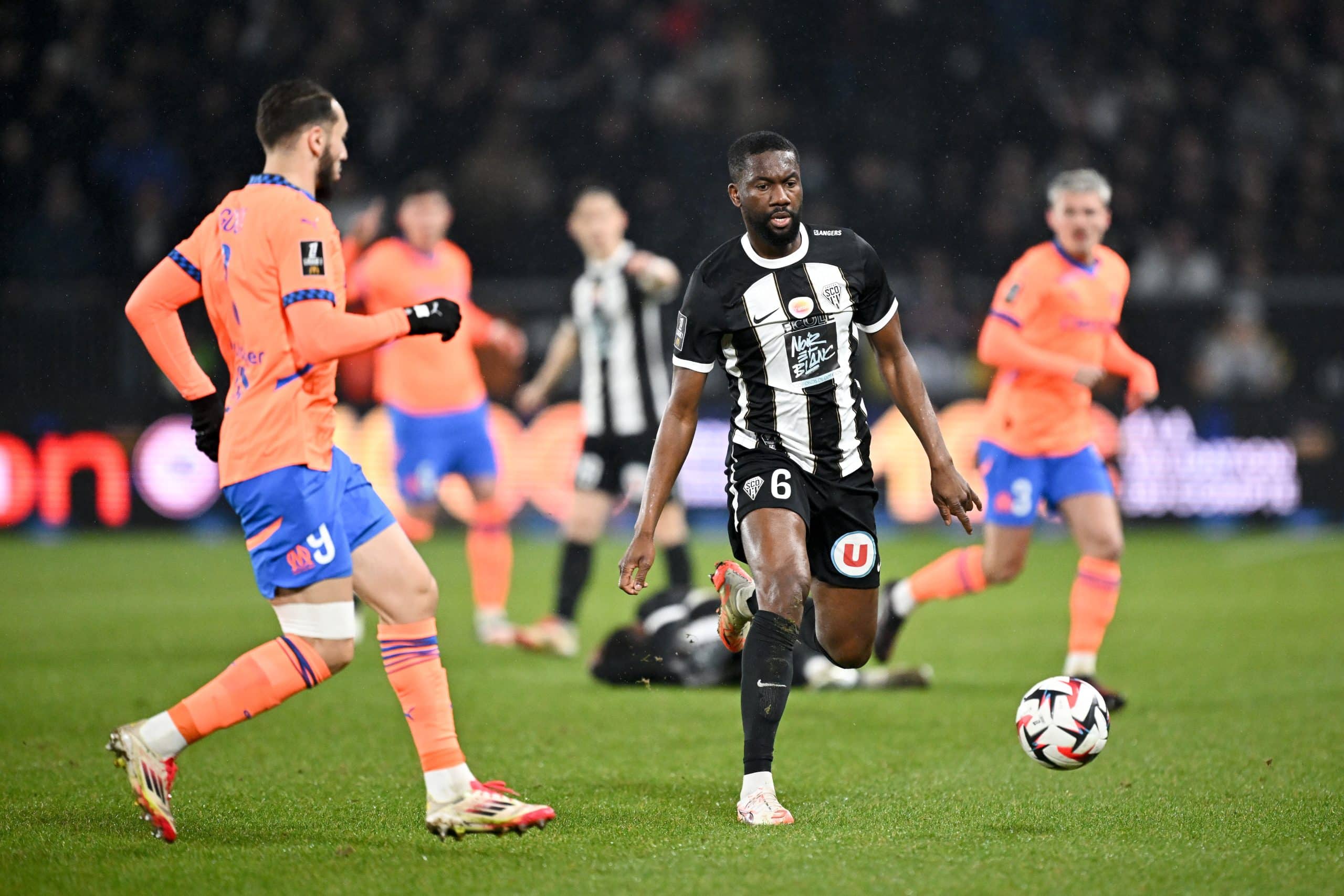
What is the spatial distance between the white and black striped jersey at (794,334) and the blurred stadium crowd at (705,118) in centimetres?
1157

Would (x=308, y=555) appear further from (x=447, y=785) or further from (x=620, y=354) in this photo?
(x=620, y=354)

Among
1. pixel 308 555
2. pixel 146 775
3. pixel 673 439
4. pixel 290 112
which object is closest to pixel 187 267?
pixel 290 112

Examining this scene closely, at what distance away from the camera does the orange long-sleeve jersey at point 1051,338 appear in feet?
24.4

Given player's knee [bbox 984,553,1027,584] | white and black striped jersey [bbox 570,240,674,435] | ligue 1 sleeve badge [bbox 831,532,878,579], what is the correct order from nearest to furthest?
1. ligue 1 sleeve badge [bbox 831,532,878,579]
2. player's knee [bbox 984,553,1027,584]
3. white and black striped jersey [bbox 570,240,674,435]

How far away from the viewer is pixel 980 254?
18016 millimetres

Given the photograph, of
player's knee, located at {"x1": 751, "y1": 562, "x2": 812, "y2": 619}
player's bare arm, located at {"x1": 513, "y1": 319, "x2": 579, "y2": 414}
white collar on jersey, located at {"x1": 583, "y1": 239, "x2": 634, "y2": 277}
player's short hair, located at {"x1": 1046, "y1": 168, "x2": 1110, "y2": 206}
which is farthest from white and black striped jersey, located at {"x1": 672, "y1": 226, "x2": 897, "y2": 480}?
player's bare arm, located at {"x1": 513, "y1": 319, "x2": 579, "y2": 414}

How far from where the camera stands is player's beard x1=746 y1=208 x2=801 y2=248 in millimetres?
5008

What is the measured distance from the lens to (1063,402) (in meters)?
7.45

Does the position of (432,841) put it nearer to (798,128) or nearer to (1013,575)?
(1013,575)

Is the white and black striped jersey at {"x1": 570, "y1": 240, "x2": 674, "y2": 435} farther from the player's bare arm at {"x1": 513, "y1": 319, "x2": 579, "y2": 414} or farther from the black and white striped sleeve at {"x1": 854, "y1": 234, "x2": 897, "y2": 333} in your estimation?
the black and white striped sleeve at {"x1": 854, "y1": 234, "x2": 897, "y2": 333}

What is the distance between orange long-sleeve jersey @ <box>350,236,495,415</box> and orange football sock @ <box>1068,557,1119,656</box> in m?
4.19

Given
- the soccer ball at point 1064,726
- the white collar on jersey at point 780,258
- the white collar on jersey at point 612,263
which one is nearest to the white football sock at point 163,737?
the white collar on jersey at point 780,258

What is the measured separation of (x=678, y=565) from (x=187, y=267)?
16.3 feet

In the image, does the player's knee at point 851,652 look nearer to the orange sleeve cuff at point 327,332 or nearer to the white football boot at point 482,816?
the white football boot at point 482,816
